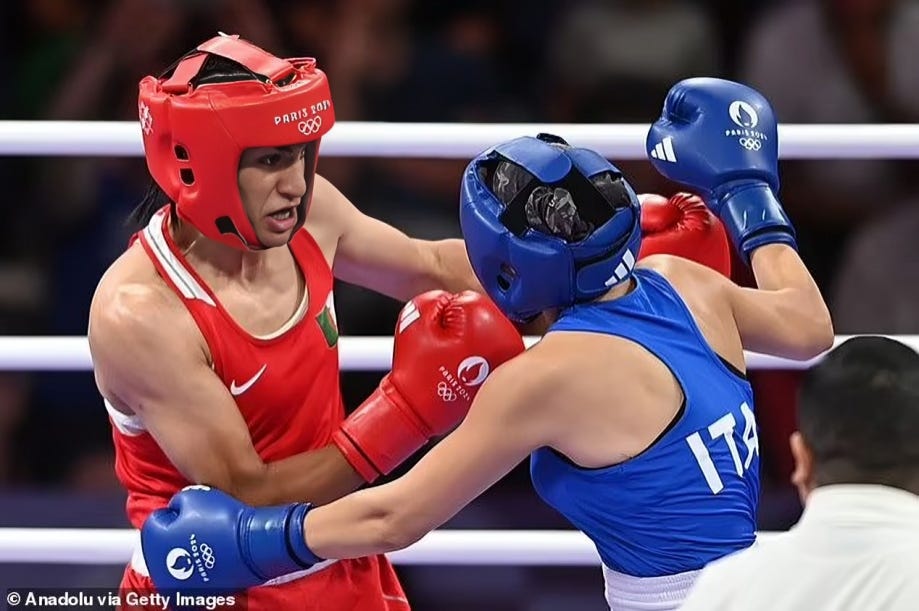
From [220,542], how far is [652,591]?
2.00 ft

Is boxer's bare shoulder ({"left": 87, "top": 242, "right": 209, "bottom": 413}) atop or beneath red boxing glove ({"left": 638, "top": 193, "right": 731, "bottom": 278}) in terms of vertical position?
atop

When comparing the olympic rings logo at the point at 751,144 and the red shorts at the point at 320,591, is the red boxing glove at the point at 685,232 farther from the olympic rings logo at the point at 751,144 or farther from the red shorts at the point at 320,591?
the red shorts at the point at 320,591

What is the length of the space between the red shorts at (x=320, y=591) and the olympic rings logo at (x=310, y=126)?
2.18 ft

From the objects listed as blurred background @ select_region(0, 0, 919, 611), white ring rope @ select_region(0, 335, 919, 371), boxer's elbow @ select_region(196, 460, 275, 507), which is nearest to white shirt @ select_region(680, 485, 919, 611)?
boxer's elbow @ select_region(196, 460, 275, 507)

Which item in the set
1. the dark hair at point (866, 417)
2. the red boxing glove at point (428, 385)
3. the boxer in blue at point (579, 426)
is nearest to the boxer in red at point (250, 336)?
the red boxing glove at point (428, 385)

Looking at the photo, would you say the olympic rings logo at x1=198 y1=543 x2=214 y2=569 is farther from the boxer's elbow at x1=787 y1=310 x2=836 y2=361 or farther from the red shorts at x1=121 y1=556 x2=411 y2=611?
the boxer's elbow at x1=787 y1=310 x2=836 y2=361

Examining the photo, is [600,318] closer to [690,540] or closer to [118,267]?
[690,540]

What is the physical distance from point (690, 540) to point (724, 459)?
0.40 ft

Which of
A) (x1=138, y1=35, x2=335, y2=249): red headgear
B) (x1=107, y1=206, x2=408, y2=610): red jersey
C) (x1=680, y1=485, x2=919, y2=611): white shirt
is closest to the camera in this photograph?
(x1=680, y1=485, x2=919, y2=611): white shirt

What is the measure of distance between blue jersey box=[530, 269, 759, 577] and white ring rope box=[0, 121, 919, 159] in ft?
1.83

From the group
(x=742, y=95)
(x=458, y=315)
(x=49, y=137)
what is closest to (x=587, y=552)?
(x=458, y=315)

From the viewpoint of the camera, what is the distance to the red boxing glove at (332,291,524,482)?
2.42m

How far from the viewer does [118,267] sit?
244 centimetres

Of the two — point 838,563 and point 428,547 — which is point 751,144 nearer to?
point 428,547
